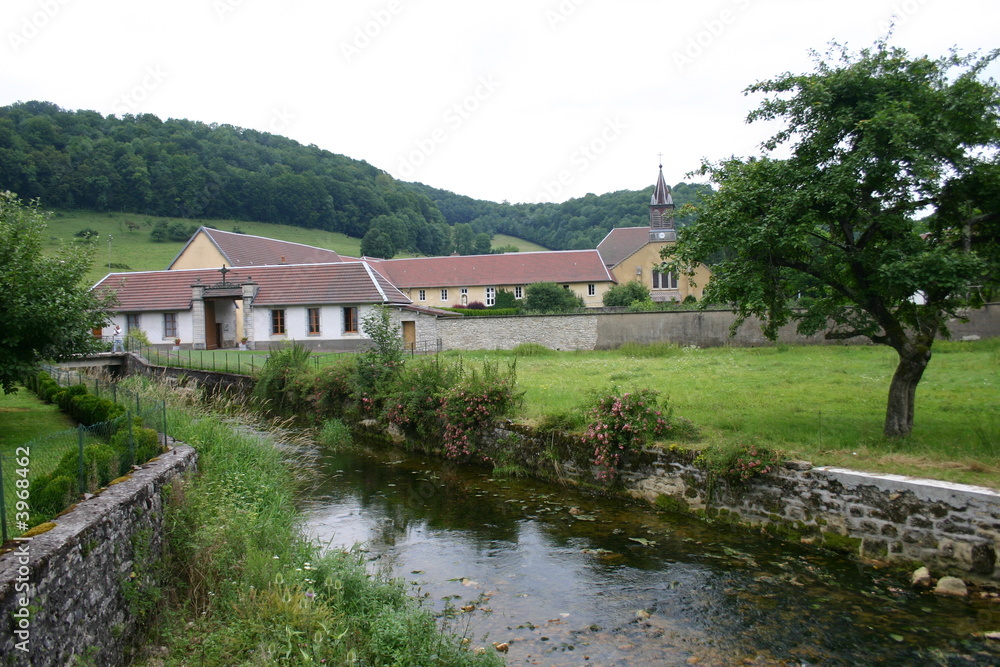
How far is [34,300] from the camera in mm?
9852

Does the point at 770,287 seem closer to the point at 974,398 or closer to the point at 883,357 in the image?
the point at 974,398

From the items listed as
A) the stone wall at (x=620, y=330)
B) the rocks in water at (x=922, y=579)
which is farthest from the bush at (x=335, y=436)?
the stone wall at (x=620, y=330)

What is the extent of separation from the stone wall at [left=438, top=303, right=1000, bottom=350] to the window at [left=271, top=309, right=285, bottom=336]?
381 inches

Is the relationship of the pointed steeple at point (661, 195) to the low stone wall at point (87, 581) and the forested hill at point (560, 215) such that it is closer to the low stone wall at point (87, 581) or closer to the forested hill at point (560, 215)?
the forested hill at point (560, 215)

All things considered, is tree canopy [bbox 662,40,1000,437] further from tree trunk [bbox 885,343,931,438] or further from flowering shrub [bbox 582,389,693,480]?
flowering shrub [bbox 582,389,693,480]

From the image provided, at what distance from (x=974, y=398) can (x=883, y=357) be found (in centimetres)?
875

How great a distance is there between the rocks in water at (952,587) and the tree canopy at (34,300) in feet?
41.2

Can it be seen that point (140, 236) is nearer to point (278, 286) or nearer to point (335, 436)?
point (278, 286)

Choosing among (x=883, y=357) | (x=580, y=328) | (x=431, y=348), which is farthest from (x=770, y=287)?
(x=431, y=348)

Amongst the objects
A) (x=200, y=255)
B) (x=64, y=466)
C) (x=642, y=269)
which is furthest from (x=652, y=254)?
(x=64, y=466)

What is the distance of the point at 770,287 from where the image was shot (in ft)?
32.7

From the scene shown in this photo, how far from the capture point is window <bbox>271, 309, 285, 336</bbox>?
115ft

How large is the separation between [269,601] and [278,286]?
32.4 meters

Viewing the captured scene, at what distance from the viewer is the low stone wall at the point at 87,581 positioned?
4059mm
